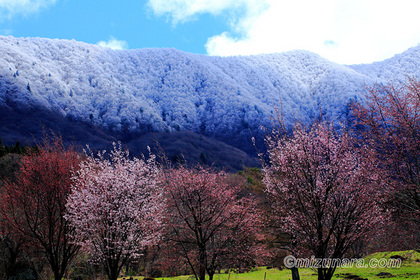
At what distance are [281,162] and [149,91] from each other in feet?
479

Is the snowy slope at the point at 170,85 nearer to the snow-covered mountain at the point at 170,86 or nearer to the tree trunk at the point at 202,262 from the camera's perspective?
the snow-covered mountain at the point at 170,86

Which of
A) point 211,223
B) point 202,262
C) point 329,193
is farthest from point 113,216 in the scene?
point 329,193

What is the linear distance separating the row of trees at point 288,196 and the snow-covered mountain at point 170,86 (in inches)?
3895

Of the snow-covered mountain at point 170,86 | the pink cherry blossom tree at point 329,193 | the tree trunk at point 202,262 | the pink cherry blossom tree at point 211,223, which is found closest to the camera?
the pink cherry blossom tree at point 329,193

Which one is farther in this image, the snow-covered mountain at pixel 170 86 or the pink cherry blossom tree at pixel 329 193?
the snow-covered mountain at pixel 170 86

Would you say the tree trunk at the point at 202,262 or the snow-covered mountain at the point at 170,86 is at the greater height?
the snow-covered mountain at the point at 170,86

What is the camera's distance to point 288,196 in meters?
10.8

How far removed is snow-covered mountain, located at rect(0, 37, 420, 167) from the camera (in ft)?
414

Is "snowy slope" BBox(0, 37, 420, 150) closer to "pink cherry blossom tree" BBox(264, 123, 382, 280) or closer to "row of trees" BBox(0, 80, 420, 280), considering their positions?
"row of trees" BBox(0, 80, 420, 280)

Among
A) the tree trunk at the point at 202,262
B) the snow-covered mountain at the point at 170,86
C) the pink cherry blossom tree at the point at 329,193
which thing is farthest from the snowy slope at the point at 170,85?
the pink cherry blossom tree at the point at 329,193

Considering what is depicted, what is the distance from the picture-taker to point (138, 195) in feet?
56.7

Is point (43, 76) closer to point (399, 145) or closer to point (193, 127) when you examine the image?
point (193, 127)

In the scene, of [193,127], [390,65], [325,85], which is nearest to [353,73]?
[325,85]

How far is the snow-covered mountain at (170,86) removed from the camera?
414ft
